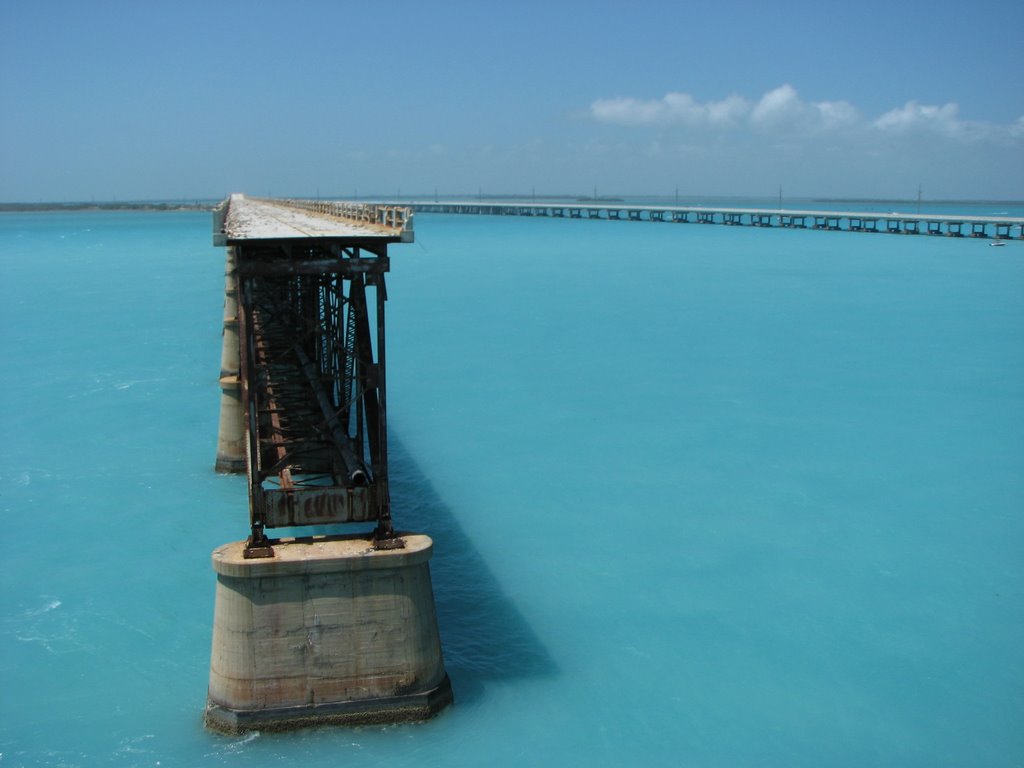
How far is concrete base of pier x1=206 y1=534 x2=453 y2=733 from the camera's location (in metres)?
14.4

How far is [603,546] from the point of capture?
24.1m

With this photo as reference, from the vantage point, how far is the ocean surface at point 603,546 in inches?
645

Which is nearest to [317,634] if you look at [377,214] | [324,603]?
[324,603]

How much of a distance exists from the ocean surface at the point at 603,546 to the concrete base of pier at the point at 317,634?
1.66 feet

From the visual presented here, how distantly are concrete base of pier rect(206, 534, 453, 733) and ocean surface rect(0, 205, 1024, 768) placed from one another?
505mm

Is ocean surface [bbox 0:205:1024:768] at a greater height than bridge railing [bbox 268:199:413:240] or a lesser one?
lesser

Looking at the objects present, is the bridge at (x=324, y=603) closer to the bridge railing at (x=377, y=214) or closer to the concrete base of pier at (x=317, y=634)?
the concrete base of pier at (x=317, y=634)

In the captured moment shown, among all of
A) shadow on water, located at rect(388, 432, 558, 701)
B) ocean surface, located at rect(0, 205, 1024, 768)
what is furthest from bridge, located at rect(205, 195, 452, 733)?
shadow on water, located at rect(388, 432, 558, 701)

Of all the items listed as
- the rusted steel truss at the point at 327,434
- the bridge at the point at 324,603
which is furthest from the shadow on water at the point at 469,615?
the rusted steel truss at the point at 327,434

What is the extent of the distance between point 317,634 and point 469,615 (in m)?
5.54

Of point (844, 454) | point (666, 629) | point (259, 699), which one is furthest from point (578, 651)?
point (844, 454)

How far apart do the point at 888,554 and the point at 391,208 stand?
14617 mm

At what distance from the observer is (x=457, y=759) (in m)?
15.1

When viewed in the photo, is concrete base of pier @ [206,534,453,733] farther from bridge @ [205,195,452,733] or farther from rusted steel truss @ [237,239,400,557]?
rusted steel truss @ [237,239,400,557]
